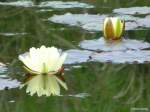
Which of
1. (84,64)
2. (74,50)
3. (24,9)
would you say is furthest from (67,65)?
(24,9)

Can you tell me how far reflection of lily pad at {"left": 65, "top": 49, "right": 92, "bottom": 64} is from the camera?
3.15 meters

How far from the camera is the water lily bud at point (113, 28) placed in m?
3.71

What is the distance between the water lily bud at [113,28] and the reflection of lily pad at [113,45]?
0.06 meters

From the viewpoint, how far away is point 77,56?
3.25 m

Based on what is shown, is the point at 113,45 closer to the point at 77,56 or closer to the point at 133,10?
the point at 77,56

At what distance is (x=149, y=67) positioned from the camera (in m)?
2.99

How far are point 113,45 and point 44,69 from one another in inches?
33.4

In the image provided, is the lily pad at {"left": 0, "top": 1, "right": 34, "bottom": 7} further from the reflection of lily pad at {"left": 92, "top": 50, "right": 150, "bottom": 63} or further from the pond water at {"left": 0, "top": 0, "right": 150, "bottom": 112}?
the reflection of lily pad at {"left": 92, "top": 50, "right": 150, "bottom": 63}

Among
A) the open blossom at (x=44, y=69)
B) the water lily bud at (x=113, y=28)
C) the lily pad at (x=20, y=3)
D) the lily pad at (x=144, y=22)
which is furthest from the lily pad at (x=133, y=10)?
the open blossom at (x=44, y=69)

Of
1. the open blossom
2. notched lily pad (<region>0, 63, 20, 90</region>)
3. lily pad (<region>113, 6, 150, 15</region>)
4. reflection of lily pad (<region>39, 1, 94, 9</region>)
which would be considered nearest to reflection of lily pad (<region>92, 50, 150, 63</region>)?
the open blossom

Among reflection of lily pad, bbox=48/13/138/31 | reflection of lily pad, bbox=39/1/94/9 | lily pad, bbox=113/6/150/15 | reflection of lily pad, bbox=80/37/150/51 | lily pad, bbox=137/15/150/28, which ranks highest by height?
reflection of lily pad, bbox=80/37/150/51

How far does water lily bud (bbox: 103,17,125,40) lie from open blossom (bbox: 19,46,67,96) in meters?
0.88

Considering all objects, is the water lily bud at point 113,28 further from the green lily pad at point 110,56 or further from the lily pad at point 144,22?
the lily pad at point 144,22

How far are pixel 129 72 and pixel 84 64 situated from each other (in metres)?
0.27
